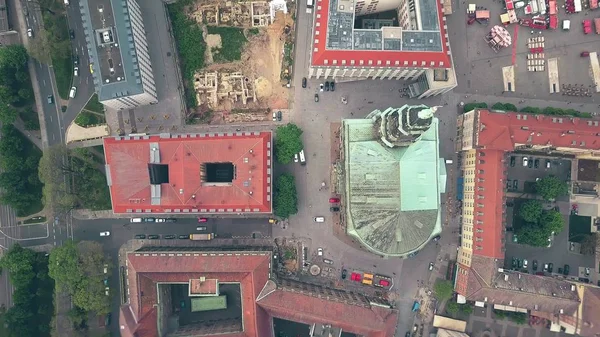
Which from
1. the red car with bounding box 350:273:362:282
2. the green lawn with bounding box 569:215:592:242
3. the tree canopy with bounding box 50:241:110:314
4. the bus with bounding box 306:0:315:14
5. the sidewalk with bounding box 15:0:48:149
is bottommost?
the red car with bounding box 350:273:362:282

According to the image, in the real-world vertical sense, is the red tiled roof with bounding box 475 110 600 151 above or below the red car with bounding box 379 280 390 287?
above

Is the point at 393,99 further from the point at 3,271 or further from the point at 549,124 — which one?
the point at 3,271

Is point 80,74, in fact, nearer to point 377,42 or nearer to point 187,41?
point 187,41

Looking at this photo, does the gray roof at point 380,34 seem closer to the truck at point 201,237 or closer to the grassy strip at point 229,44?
the grassy strip at point 229,44

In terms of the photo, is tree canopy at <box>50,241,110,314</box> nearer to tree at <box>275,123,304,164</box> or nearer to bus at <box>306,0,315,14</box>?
tree at <box>275,123,304,164</box>

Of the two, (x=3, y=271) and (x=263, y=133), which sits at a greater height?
(x=263, y=133)

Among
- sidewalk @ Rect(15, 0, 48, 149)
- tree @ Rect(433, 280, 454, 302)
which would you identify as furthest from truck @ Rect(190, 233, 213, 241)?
tree @ Rect(433, 280, 454, 302)

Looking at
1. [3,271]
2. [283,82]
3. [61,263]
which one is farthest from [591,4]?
[3,271]
